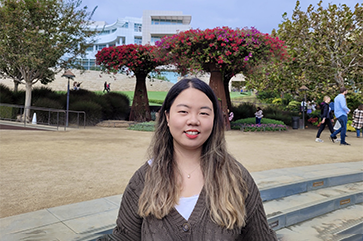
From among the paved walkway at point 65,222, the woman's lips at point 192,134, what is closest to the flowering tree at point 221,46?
the paved walkway at point 65,222

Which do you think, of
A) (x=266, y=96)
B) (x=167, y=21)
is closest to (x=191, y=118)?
(x=266, y=96)

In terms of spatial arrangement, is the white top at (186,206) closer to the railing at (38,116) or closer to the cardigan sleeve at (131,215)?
the cardigan sleeve at (131,215)

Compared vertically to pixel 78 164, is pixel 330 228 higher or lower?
lower

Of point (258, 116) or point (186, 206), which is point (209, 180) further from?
point (258, 116)

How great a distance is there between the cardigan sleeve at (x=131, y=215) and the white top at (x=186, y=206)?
20cm

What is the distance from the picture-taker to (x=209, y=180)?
1.38 metres

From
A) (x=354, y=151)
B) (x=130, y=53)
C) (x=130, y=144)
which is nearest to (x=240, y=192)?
(x=130, y=144)

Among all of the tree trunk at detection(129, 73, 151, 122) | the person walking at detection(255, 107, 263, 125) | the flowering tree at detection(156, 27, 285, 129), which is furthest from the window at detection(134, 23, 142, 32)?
the person walking at detection(255, 107, 263, 125)

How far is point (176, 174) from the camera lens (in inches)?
56.7

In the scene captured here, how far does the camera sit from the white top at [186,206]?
136cm

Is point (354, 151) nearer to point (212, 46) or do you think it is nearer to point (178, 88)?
point (212, 46)

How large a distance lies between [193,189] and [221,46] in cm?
1172

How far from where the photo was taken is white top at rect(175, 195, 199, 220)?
1358 millimetres

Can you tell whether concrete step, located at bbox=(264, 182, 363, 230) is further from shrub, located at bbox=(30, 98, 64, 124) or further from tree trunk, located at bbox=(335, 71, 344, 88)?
shrub, located at bbox=(30, 98, 64, 124)
